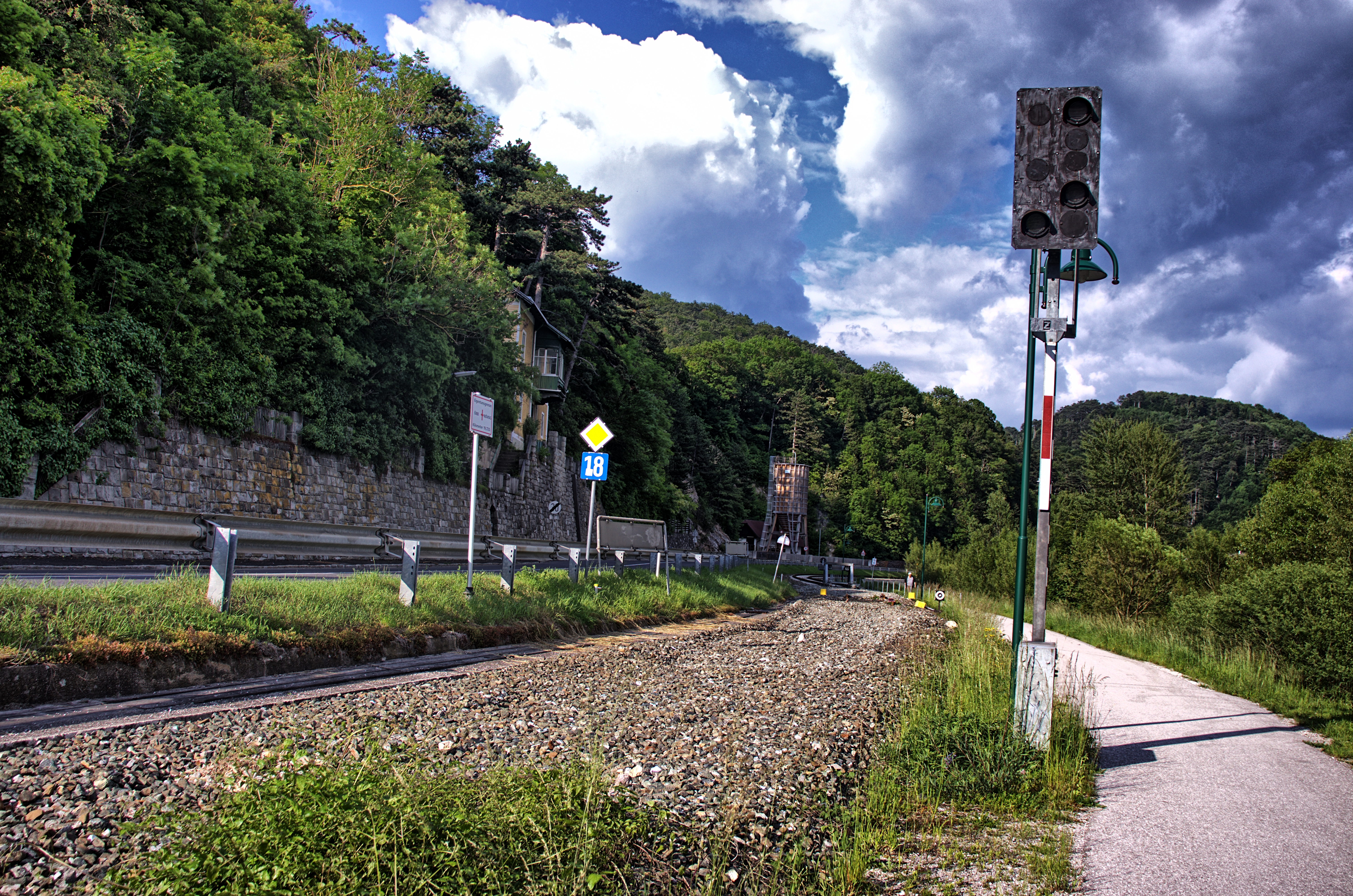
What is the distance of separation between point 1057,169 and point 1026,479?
8.57ft

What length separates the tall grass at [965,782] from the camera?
4434 millimetres

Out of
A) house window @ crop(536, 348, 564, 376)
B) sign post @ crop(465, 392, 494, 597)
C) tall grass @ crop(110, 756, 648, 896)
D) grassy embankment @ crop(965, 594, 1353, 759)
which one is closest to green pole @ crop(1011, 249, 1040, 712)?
grassy embankment @ crop(965, 594, 1353, 759)

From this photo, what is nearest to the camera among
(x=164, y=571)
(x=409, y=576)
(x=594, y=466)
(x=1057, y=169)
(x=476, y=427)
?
(x=1057, y=169)

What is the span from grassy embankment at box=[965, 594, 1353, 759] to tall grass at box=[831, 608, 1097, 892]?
115 inches

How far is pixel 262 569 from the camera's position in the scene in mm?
13227

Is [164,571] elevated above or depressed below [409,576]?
below

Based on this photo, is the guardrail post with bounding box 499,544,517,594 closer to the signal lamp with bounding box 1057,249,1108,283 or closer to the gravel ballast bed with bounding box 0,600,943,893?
the gravel ballast bed with bounding box 0,600,943,893

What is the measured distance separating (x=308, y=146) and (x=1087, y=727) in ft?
103

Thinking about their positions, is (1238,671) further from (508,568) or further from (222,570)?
(222,570)

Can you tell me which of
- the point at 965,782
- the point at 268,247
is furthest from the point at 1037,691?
the point at 268,247

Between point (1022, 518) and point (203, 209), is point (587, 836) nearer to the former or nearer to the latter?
point (1022, 518)

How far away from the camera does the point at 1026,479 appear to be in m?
6.97

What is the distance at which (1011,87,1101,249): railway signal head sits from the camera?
592 centimetres

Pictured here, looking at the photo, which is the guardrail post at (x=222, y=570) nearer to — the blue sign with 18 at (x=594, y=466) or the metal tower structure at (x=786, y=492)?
the blue sign with 18 at (x=594, y=466)
